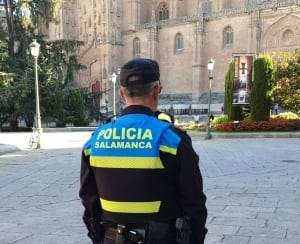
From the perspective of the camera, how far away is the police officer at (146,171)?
209 cm

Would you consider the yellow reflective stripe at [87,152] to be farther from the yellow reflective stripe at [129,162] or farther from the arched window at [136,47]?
the arched window at [136,47]

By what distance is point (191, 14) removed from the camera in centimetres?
5572

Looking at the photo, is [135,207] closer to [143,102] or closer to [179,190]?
[179,190]

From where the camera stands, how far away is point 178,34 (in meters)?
53.4

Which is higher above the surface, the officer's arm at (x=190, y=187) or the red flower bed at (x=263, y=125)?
the officer's arm at (x=190, y=187)

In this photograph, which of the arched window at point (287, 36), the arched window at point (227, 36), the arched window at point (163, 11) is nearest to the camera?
the arched window at point (287, 36)

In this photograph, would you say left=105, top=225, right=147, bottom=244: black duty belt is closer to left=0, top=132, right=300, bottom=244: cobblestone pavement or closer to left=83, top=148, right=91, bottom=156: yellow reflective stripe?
left=83, top=148, right=91, bottom=156: yellow reflective stripe

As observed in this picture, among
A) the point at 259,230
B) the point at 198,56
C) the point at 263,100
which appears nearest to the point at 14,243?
the point at 259,230

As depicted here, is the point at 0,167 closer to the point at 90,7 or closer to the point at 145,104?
the point at 145,104

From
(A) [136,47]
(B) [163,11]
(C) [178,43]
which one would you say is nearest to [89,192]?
(C) [178,43]

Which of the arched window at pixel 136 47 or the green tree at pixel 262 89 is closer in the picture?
the green tree at pixel 262 89

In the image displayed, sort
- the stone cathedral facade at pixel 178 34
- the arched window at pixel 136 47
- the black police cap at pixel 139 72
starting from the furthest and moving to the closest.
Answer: the arched window at pixel 136 47
the stone cathedral facade at pixel 178 34
the black police cap at pixel 139 72

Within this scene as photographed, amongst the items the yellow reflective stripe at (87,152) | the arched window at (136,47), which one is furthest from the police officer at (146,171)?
the arched window at (136,47)

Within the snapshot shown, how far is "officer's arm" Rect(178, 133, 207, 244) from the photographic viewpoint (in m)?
2.09
